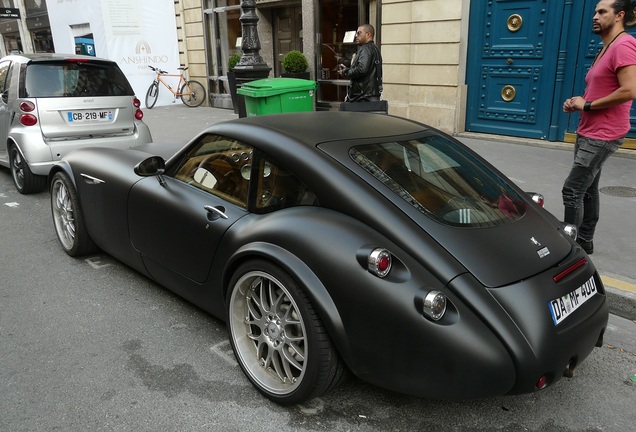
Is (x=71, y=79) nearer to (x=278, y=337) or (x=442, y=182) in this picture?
(x=278, y=337)

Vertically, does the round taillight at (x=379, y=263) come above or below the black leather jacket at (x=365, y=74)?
below

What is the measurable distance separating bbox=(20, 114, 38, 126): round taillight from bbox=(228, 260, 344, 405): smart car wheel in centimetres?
490

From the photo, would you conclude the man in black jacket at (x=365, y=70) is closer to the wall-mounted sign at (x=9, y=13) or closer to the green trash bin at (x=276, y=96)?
the green trash bin at (x=276, y=96)

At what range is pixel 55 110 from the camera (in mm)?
6539

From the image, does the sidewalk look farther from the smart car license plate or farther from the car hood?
the car hood

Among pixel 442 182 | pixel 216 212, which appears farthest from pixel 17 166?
pixel 442 182

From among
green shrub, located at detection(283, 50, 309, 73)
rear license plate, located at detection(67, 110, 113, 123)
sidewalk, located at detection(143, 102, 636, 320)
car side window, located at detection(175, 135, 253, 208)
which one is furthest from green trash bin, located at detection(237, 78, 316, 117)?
green shrub, located at detection(283, 50, 309, 73)

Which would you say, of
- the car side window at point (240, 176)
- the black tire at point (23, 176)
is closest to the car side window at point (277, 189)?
the car side window at point (240, 176)

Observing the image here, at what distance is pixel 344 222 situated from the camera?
2492mm

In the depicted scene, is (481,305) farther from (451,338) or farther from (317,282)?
(317,282)

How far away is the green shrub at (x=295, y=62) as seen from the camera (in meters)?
12.5

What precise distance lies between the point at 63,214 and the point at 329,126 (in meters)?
2.88

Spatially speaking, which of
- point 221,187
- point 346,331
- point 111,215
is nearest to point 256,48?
point 111,215

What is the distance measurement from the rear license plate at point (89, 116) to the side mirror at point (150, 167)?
Result: 370cm
